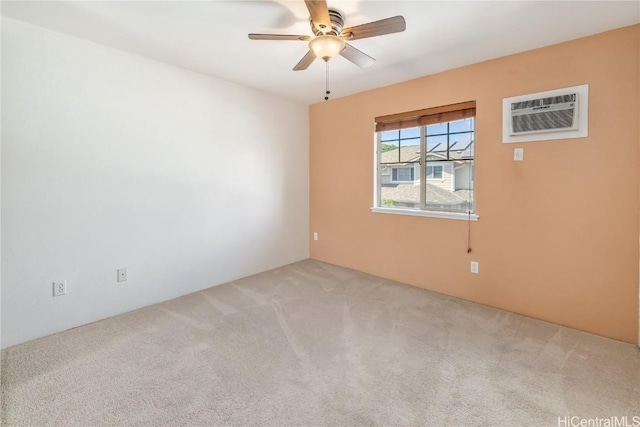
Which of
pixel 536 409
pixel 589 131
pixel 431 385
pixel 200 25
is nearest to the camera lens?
pixel 536 409

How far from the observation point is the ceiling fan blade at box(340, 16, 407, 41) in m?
1.69

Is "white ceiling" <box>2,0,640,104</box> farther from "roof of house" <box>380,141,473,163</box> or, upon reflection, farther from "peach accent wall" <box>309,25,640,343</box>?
"roof of house" <box>380,141,473,163</box>

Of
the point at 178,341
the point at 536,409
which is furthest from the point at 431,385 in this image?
the point at 178,341

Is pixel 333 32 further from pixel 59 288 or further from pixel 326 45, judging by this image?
pixel 59 288

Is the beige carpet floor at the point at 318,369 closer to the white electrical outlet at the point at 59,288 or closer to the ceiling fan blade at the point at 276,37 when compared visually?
the white electrical outlet at the point at 59,288

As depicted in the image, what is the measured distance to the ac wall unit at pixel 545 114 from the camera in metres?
2.35

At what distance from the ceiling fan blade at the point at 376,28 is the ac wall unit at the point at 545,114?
1.48 metres

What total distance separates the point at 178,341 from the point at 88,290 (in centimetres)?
99

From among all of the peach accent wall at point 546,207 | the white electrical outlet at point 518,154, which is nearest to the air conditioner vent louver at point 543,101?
the peach accent wall at point 546,207

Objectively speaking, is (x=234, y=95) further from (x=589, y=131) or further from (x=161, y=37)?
(x=589, y=131)

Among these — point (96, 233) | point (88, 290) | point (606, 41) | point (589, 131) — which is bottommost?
point (88, 290)

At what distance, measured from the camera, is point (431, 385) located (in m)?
1.77

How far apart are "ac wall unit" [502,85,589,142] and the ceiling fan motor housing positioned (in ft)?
5.62

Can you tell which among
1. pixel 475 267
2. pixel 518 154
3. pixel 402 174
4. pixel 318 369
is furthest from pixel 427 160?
pixel 318 369
